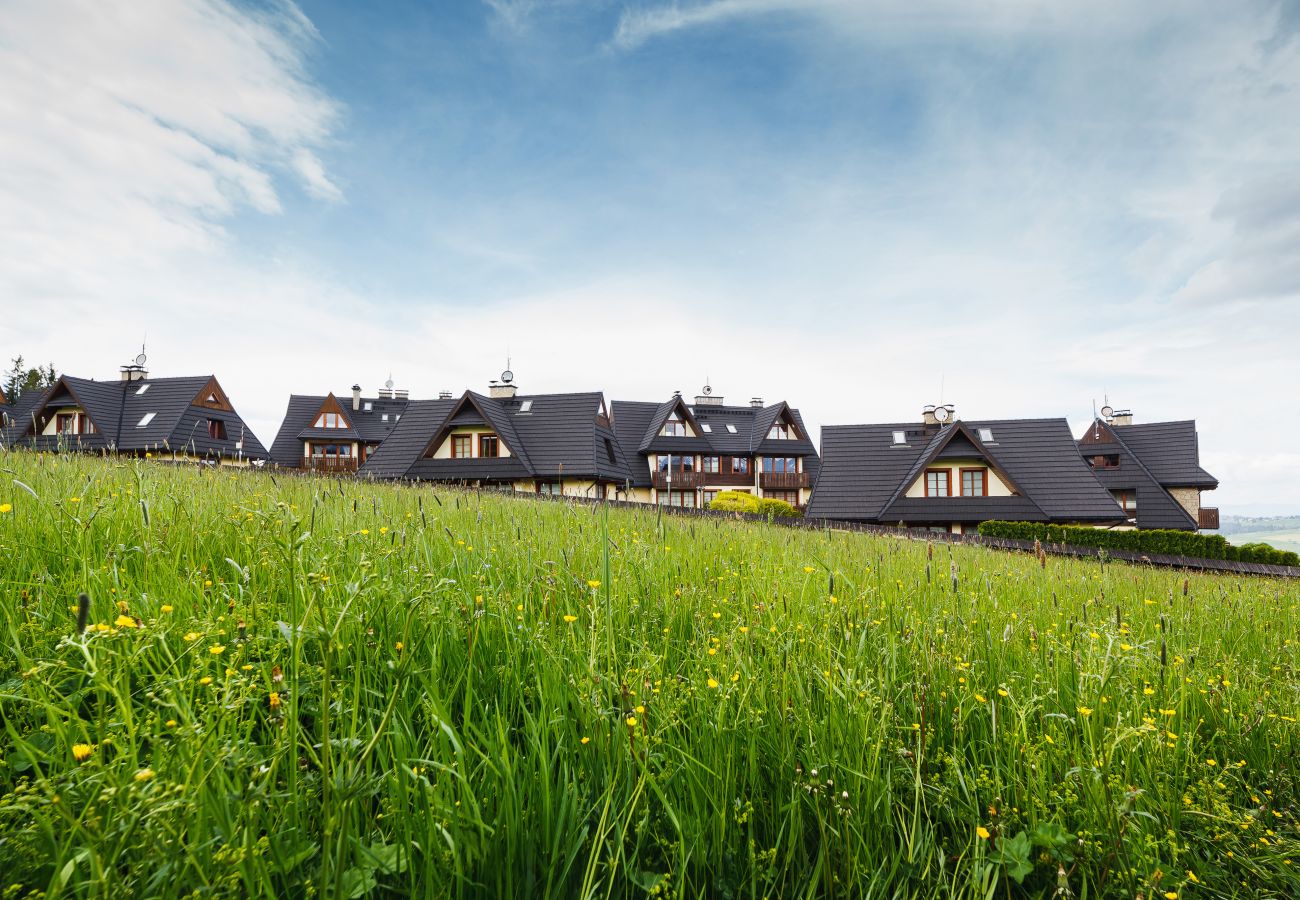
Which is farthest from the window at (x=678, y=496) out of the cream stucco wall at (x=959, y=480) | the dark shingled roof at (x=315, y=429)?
the dark shingled roof at (x=315, y=429)

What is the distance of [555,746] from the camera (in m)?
2.07

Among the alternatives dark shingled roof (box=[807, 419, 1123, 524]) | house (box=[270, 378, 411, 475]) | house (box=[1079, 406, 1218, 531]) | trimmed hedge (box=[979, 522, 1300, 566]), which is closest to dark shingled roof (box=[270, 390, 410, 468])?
house (box=[270, 378, 411, 475])

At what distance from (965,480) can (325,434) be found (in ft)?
172

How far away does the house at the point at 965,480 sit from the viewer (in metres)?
31.0

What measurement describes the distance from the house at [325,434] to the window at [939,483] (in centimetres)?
4465

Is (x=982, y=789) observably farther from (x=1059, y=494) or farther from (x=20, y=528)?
(x=1059, y=494)

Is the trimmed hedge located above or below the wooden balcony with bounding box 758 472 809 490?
below

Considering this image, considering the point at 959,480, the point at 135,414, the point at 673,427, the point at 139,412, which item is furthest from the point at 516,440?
the point at 135,414

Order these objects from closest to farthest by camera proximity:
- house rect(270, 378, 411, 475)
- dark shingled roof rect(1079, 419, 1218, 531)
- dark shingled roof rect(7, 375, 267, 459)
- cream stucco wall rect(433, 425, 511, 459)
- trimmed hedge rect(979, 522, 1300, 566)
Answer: trimmed hedge rect(979, 522, 1300, 566)
cream stucco wall rect(433, 425, 511, 459)
dark shingled roof rect(7, 375, 267, 459)
dark shingled roof rect(1079, 419, 1218, 531)
house rect(270, 378, 411, 475)

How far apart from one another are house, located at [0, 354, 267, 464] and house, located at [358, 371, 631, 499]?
11.4 meters

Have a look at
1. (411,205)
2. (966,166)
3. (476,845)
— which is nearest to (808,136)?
(966,166)

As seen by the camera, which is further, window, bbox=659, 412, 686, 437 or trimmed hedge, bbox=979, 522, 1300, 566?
window, bbox=659, 412, 686, 437

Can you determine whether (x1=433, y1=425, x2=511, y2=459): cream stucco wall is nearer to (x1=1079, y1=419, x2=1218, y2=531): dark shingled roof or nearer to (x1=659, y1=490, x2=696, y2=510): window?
(x1=659, y1=490, x2=696, y2=510): window

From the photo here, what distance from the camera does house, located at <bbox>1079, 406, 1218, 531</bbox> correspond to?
42.3 metres
